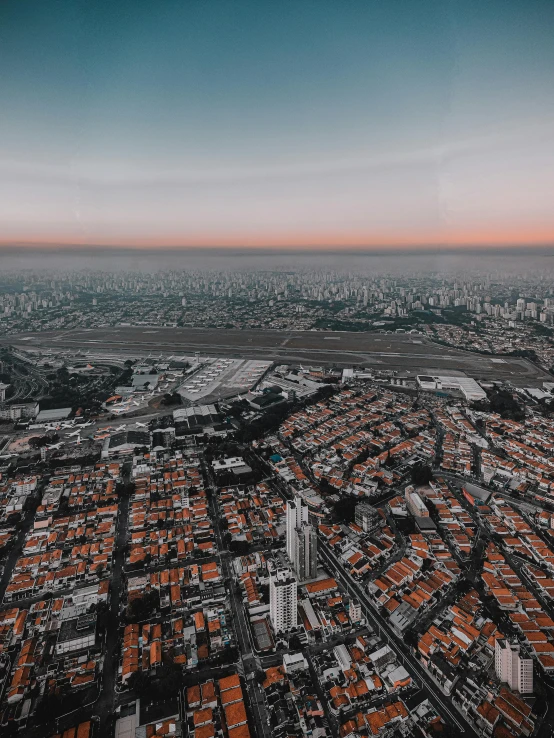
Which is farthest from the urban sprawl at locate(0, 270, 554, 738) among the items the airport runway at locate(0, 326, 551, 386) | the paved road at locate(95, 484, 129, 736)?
the airport runway at locate(0, 326, 551, 386)

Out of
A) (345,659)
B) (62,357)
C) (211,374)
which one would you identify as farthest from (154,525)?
(62,357)

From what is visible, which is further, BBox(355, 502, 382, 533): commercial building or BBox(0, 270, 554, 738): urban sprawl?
BBox(355, 502, 382, 533): commercial building

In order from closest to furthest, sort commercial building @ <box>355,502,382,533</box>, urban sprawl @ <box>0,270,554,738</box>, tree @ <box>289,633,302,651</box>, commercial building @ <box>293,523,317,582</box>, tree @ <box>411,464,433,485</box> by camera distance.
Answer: urban sprawl @ <box>0,270,554,738</box> < tree @ <box>289,633,302,651</box> < commercial building @ <box>293,523,317,582</box> < commercial building @ <box>355,502,382,533</box> < tree @ <box>411,464,433,485</box>

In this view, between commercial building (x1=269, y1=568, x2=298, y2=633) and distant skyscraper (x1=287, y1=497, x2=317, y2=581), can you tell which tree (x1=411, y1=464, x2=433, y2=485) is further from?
commercial building (x1=269, y1=568, x2=298, y2=633)

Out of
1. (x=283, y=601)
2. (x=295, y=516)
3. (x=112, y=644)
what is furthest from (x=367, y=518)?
(x=112, y=644)

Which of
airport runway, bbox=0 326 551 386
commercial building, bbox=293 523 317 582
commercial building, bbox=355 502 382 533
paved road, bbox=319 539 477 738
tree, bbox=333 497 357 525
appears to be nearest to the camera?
paved road, bbox=319 539 477 738

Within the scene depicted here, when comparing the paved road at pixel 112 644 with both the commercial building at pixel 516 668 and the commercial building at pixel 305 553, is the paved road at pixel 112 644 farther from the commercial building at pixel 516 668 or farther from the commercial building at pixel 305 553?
the commercial building at pixel 516 668
